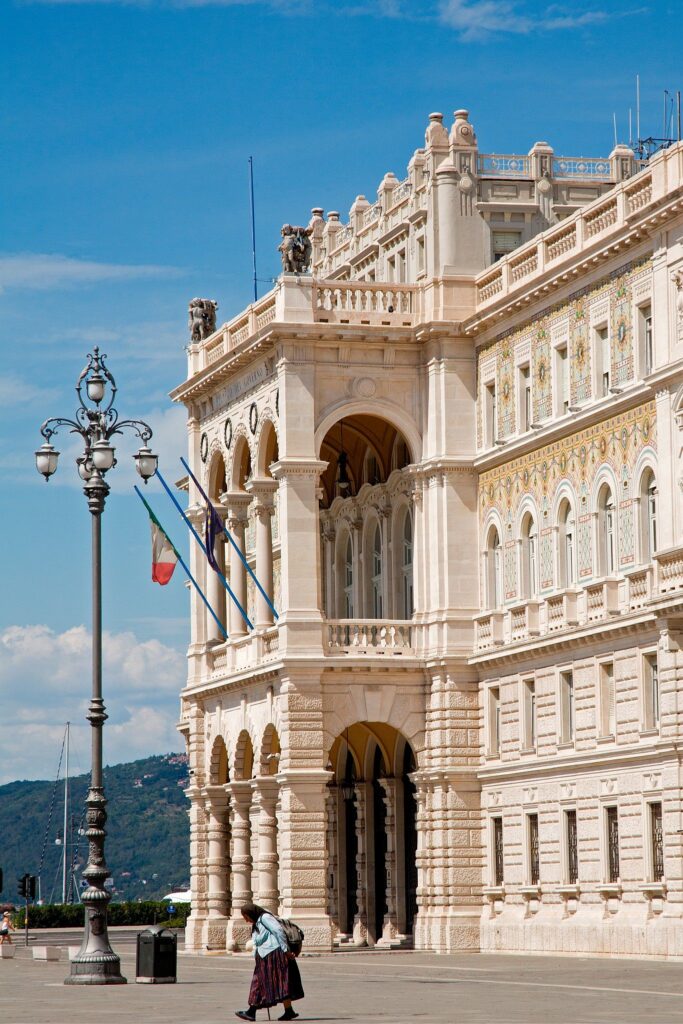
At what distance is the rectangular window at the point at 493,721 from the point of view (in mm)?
65625

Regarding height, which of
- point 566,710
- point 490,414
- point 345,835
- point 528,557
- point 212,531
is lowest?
point 345,835

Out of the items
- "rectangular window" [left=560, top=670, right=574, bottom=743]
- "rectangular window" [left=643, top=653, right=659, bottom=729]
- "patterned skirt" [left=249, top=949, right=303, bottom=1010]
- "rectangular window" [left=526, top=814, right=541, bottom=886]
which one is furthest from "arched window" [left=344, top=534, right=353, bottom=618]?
"patterned skirt" [left=249, top=949, right=303, bottom=1010]

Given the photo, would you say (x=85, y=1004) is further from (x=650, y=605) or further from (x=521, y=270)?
(x=521, y=270)

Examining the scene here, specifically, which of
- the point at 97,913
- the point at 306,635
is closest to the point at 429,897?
the point at 306,635

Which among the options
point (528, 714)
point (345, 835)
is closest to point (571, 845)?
point (528, 714)

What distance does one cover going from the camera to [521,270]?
6475 centimetres

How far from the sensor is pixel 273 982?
118 feet

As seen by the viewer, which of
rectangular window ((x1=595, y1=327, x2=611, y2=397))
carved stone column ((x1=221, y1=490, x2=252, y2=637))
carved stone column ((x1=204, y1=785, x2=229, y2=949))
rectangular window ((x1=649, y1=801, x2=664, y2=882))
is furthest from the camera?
carved stone column ((x1=204, y1=785, x2=229, y2=949))

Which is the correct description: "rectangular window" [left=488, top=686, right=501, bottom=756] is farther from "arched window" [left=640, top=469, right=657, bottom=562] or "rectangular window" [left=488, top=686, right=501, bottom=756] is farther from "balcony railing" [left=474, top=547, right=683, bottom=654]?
"arched window" [left=640, top=469, right=657, bottom=562]

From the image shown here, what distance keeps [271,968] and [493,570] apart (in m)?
31.3

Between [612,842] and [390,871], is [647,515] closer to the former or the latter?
[612,842]

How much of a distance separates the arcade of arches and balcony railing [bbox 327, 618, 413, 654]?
3.26 meters

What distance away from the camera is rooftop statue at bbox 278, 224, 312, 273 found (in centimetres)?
6856

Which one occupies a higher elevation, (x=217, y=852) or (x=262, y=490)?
(x=262, y=490)
